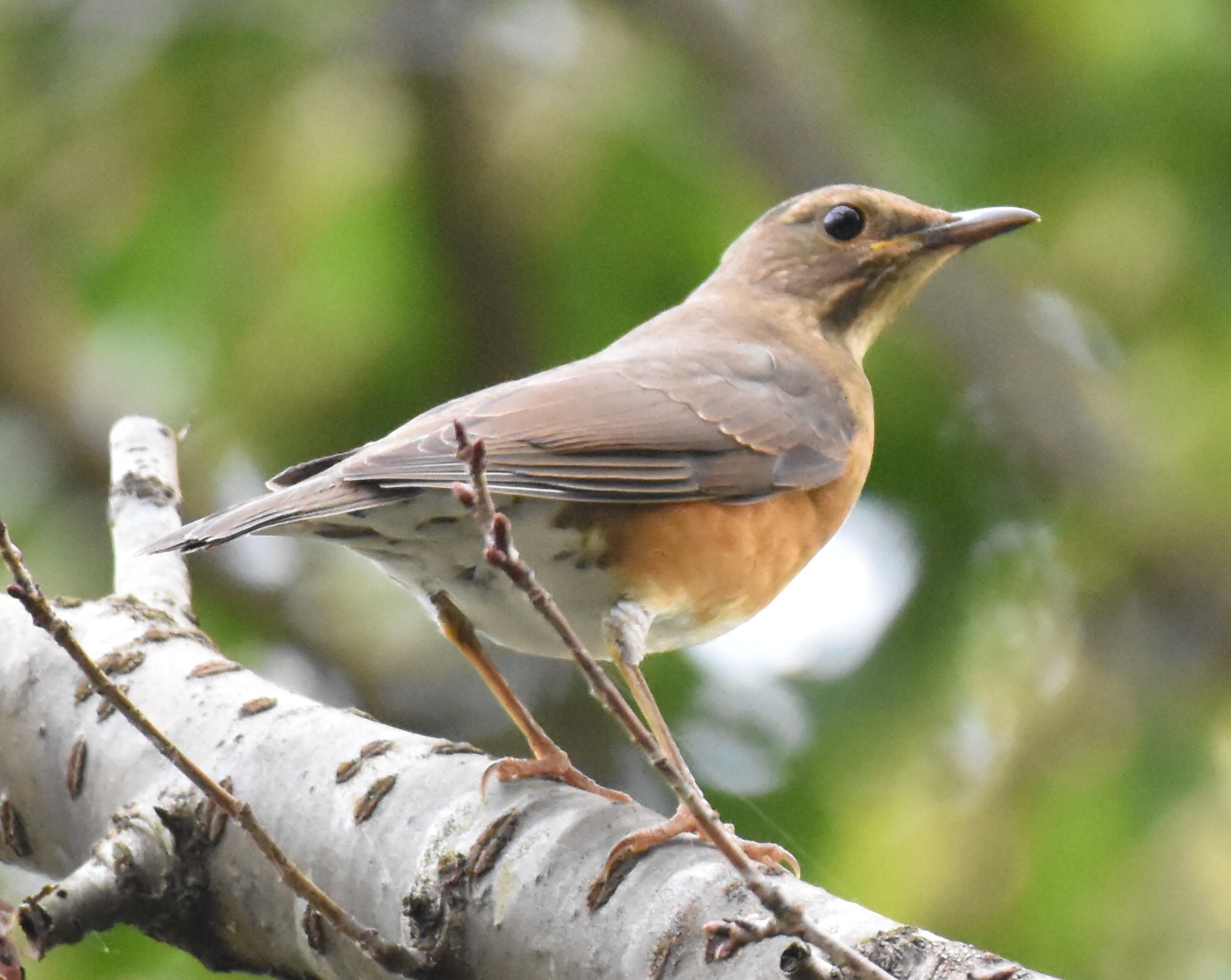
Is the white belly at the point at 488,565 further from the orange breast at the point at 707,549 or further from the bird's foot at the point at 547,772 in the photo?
the bird's foot at the point at 547,772

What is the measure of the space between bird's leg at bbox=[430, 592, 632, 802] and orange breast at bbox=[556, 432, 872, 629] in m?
0.38

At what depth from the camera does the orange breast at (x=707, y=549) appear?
345 cm

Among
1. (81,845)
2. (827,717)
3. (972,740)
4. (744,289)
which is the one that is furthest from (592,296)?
(81,845)

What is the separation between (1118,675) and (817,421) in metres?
1.67

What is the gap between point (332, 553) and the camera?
5770 mm

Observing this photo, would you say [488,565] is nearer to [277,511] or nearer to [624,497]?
[624,497]

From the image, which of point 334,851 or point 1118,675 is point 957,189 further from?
point 334,851

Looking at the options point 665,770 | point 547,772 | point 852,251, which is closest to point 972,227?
point 852,251

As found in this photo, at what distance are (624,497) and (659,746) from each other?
99cm

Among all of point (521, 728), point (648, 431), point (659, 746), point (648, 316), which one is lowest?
point (521, 728)

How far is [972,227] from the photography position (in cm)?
462

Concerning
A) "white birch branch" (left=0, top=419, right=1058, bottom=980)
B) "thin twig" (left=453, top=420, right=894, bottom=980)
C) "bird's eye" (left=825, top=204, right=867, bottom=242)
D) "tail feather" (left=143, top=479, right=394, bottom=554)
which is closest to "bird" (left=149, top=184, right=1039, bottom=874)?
"tail feather" (left=143, top=479, right=394, bottom=554)

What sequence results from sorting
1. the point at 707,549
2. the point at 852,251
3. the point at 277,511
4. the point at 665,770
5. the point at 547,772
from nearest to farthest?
the point at 665,770, the point at 277,511, the point at 547,772, the point at 707,549, the point at 852,251

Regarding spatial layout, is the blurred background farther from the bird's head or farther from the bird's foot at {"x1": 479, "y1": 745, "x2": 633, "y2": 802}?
the bird's foot at {"x1": 479, "y1": 745, "x2": 633, "y2": 802}
